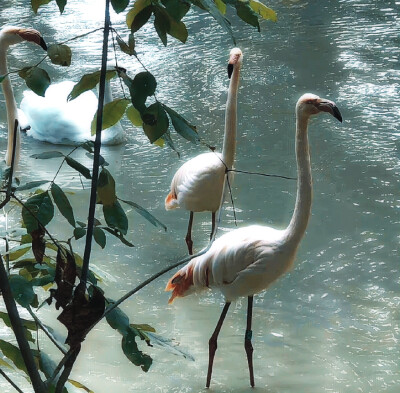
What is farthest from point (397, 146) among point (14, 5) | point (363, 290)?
point (14, 5)

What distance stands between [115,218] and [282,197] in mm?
4041

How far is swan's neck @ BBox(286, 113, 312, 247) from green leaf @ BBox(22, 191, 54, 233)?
1993 mm

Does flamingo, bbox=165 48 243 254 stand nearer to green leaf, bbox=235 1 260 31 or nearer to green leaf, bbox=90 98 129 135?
green leaf, bbox=90 98 129 135

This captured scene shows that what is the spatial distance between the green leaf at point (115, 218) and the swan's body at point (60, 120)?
195 inches

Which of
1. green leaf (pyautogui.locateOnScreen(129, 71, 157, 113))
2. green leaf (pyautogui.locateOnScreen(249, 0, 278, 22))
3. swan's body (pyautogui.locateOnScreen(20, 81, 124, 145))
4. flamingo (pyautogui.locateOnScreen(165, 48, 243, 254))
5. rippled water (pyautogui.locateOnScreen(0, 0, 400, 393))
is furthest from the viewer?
swan's body (pyautogui.locateOnScreen(20, 81, 124, 145))

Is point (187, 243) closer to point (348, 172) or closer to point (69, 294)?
point (348, 172)

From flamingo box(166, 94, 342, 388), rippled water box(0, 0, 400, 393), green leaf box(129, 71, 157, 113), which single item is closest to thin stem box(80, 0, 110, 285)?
green leaf box(129, 71, 157, 113)

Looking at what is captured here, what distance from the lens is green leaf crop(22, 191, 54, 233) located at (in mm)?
1504

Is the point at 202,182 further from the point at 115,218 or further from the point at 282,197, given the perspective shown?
the point at 115,218

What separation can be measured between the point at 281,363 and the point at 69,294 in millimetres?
2506

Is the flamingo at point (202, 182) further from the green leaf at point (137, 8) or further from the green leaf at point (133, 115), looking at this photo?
the green leaf at point (137, 8)

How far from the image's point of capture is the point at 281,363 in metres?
3.76

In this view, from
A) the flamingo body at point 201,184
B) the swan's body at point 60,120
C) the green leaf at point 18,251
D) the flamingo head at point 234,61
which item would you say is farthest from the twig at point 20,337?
the swan's body at point 60,120

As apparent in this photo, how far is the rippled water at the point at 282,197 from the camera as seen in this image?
375 cm
